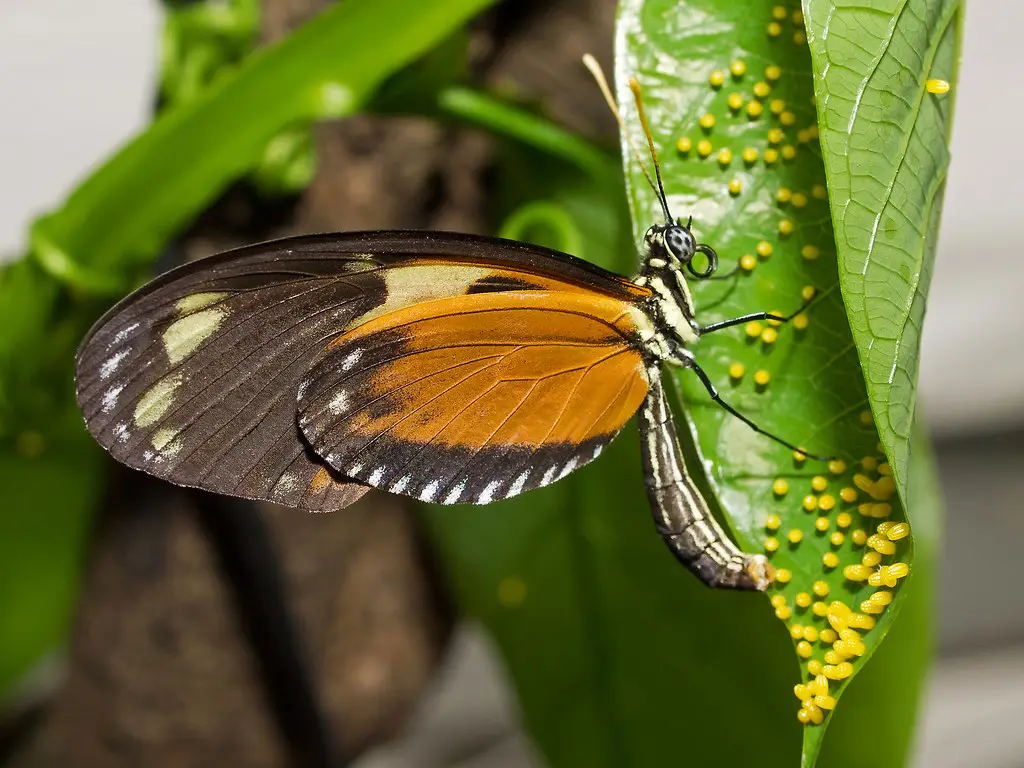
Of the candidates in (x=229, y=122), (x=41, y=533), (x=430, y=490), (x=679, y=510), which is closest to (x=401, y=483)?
(x=430, y=490)

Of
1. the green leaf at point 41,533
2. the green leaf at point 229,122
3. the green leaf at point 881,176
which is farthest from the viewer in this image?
the green leaf at point 41,533

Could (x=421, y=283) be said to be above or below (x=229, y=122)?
below

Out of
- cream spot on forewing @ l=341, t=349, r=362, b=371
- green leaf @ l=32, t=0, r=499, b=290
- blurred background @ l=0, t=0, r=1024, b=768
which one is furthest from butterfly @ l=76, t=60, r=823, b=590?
blurred background @ l=0, t=0, r=1024, b=768

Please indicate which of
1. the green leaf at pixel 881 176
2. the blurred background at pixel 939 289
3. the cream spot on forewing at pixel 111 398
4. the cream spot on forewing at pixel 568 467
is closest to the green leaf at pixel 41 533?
the blurred background at pixel 939 289

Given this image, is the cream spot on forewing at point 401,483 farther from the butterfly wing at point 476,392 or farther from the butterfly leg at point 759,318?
the butterfly leg at point 759,318

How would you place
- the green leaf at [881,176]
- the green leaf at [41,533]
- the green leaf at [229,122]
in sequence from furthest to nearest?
the green leaf at [41,533]
the green leaf at [229,122]
the green leaf at [881,176]

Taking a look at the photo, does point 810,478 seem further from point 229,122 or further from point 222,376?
point 229,122

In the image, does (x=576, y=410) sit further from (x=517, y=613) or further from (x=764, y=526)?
(x=517, y=613)

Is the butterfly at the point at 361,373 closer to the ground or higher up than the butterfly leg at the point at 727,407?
higher up
